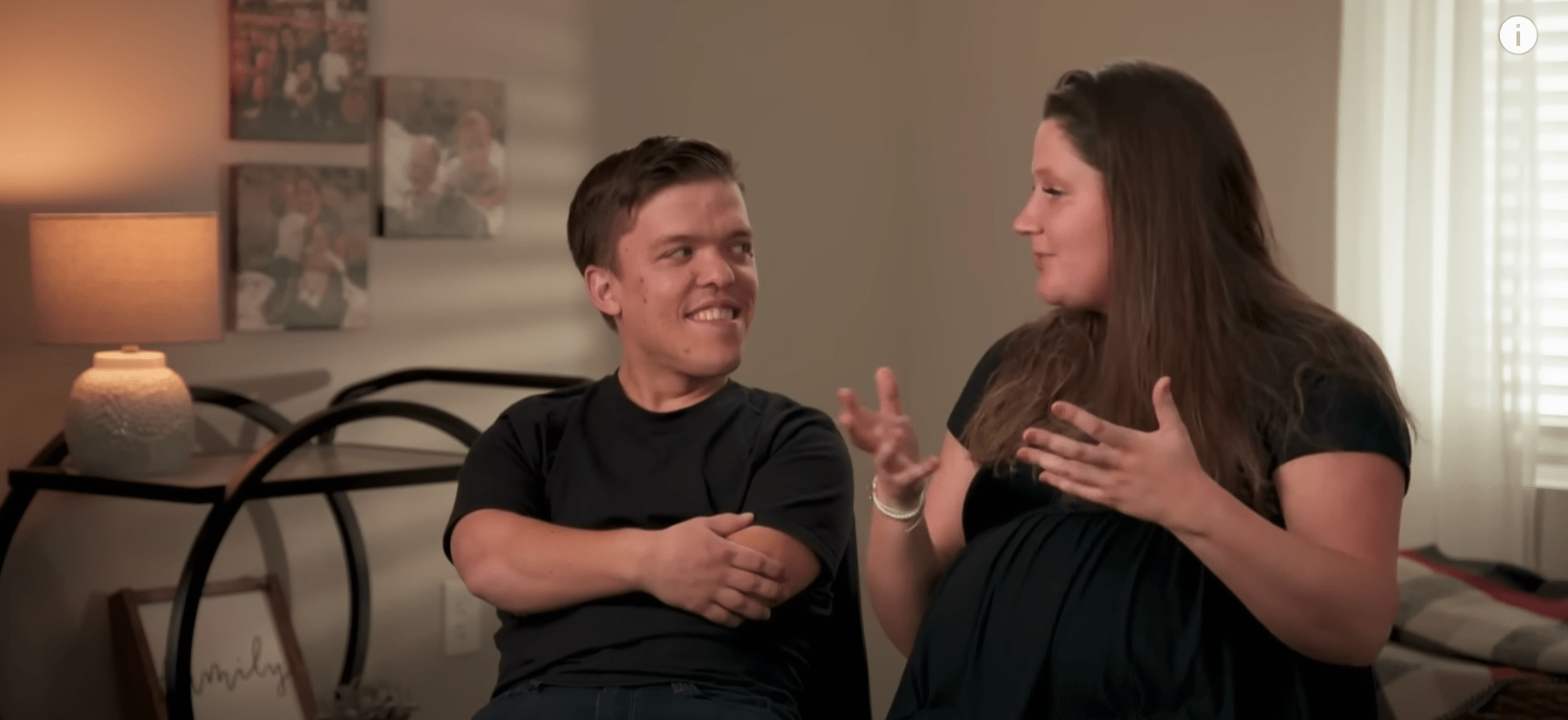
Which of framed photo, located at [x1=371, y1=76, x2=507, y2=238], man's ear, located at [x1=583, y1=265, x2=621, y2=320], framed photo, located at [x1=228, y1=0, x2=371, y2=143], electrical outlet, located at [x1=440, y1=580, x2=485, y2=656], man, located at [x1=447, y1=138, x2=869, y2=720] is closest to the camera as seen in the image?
man, located at [x1=447, y1=138, x2=869, y2=720]

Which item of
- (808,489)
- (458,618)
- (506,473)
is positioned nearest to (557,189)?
(458,618)

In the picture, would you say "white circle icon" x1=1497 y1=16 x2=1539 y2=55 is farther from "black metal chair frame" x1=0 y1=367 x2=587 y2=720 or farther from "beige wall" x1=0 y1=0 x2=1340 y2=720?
"black metal chair frame" x1=0 y1=367 x2=587 y2=720

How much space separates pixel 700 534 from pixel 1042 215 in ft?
1.54

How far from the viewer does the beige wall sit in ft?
7.87

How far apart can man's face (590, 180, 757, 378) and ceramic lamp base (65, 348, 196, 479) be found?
→ 833mm

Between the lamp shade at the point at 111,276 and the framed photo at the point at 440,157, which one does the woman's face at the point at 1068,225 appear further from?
the framed photo at the point at 440,157

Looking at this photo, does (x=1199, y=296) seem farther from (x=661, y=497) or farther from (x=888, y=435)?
(x=661, y=497)

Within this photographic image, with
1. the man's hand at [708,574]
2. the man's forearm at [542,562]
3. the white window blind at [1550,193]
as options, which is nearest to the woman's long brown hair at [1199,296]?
the man's hand at [708,574]

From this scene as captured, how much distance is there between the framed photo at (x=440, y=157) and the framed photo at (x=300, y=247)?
0.06 metres

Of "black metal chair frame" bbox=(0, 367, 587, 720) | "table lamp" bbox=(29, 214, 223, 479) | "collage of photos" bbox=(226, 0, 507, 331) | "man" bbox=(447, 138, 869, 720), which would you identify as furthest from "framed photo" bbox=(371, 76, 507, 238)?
"man" bbox=(447, 138, 869, 720)

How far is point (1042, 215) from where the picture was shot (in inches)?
61.9

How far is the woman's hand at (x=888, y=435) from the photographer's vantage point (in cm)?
143

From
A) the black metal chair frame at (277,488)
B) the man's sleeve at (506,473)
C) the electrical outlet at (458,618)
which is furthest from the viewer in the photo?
the electrical outlet at (458,618)

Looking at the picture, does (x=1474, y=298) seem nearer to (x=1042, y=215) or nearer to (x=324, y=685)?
(x=1042, y=215)
